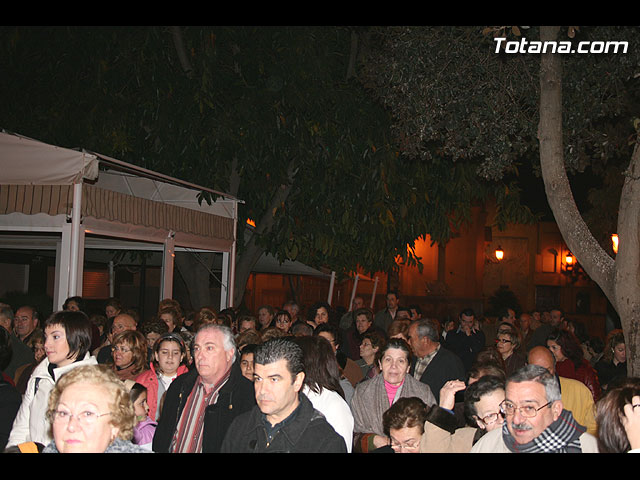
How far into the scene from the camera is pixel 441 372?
6973 millimetres

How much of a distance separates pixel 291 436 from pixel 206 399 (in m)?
1.17

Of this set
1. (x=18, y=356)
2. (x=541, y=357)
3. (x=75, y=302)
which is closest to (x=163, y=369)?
(x=18, y=356)

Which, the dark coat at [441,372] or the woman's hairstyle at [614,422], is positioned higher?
the woman's hairstyle at [614,422]

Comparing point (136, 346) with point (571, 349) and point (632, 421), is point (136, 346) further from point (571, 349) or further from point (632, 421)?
point (571, 349)

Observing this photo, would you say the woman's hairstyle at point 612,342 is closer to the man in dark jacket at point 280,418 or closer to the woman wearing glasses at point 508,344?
the woman wearing glasses at point 508,344

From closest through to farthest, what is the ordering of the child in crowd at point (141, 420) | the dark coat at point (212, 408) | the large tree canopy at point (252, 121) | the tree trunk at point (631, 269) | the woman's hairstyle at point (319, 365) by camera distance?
the dark coat at point (212, 408) < the child in crowd at point (141, 420) < the woman's hairstyle at point (319, 365) < the tree trunk at point (631, 269) < the large tree canopy at point (252, 121)

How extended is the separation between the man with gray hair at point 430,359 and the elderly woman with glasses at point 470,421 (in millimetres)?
2372

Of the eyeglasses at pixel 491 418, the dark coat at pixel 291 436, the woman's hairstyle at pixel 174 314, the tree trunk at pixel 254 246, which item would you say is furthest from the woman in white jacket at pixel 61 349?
the tree trunk at pixel 254 246

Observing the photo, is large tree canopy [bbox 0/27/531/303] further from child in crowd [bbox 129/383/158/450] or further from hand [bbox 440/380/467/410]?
hand [bbox 440/380/467/410]

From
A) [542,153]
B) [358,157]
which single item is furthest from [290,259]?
[542,153]

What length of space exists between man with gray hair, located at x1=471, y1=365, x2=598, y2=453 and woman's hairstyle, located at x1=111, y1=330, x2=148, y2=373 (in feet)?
10.7

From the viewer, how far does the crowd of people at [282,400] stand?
310cm

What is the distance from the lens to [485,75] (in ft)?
29.4

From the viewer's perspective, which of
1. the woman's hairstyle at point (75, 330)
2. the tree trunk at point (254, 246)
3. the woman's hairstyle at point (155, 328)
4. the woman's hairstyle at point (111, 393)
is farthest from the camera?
the tree trunk at point (254, 246)
